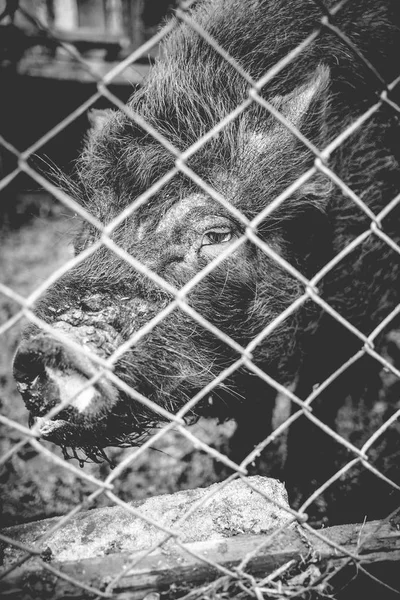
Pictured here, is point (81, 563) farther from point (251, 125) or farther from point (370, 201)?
point (370, 201)

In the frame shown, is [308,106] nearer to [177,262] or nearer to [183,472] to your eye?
[177,262]

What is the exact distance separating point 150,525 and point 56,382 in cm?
61

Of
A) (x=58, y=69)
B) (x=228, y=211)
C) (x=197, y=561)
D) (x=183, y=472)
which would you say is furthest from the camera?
(x=58, y=69)

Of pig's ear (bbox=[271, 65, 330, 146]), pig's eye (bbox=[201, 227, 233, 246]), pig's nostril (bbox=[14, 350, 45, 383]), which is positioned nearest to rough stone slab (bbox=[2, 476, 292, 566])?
pig's nostril (bbox=[14, 350, 45, 383])

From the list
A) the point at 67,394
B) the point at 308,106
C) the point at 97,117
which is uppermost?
the point at 97,117

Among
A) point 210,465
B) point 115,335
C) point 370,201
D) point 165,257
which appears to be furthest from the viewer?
point 210,465

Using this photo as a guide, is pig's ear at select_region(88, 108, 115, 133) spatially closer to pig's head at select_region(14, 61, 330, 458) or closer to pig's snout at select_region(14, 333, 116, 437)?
pig's head at select_region(14, 61, 330, 458)

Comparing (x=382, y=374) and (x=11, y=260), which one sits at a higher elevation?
(x=11, y=260)

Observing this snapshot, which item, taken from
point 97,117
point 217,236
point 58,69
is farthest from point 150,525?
point 58,69

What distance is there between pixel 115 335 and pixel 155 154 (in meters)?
0.92

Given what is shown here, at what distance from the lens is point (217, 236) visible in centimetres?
234

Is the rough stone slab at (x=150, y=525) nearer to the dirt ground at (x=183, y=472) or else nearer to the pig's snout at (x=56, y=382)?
the pig's snout at (x=56, y=382)

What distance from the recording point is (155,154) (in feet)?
7.72

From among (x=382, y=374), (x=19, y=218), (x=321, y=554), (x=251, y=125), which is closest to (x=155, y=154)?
(x=251, y=125)
